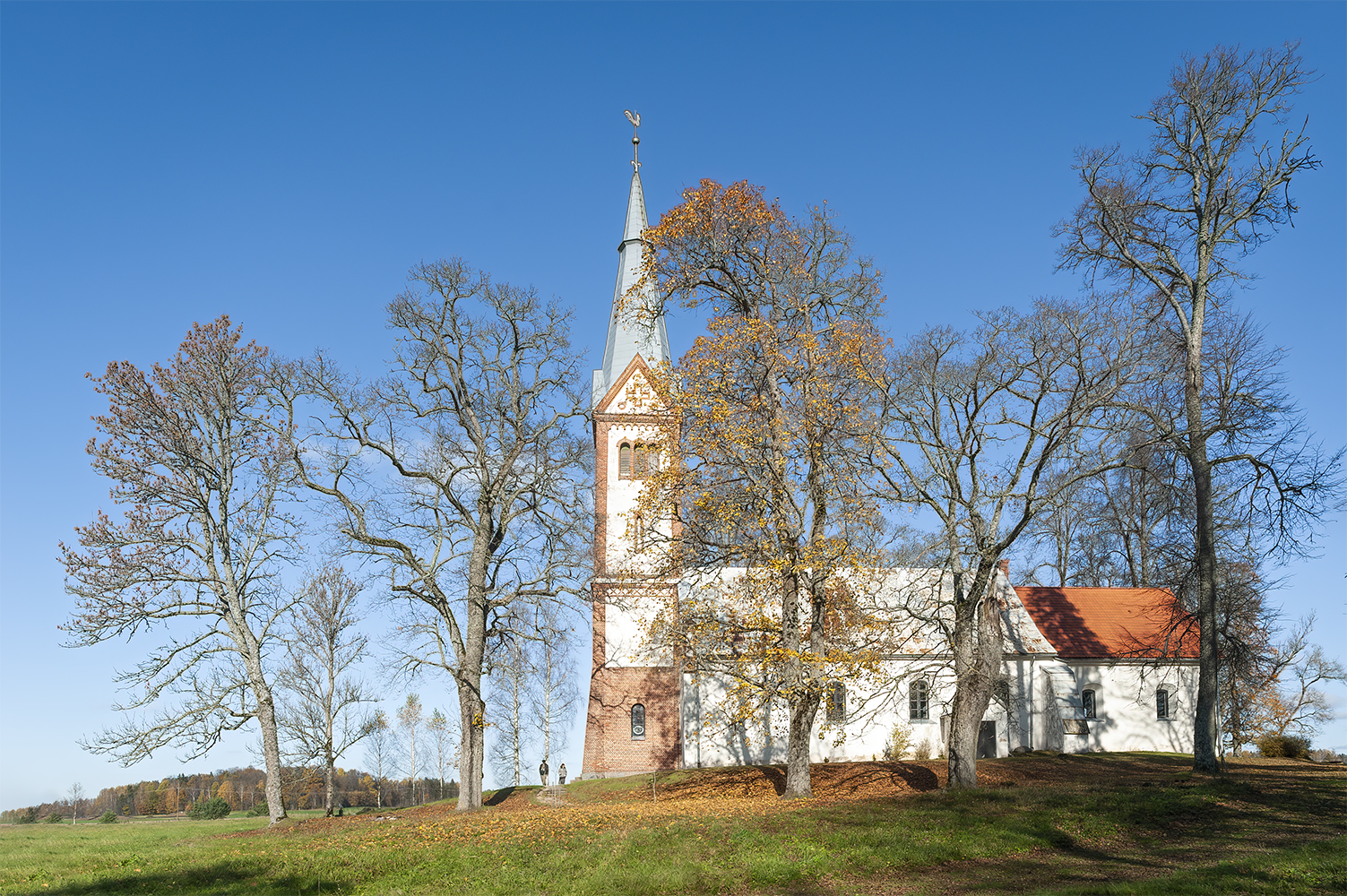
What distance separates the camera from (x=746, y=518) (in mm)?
19578

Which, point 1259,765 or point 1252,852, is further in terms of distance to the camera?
point 1259,765

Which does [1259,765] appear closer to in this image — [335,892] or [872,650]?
[872,650]

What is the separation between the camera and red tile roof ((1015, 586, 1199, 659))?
3362 centimetres

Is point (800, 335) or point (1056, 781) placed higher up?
point (800, 335)

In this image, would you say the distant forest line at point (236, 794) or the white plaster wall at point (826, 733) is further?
the distant forest line at point (236, 794)

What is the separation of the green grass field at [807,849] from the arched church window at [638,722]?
12.3 meters

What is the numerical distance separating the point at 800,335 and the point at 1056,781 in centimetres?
1297

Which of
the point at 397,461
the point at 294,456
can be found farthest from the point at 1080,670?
the point at 294,456

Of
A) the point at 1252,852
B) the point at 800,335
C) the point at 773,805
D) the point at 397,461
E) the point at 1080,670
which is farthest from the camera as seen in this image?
the point at 1080,670

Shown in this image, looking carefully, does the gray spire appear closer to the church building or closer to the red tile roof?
the church building

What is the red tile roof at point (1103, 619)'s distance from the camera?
33.6 m

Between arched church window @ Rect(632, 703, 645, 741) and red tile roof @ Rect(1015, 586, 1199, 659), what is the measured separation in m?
15.1

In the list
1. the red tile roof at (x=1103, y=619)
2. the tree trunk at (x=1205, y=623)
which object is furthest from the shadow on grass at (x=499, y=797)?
the red tile roof at (x=1103, y=619)

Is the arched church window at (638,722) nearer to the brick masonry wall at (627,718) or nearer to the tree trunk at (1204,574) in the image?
the brick masonry wall at (627,718)
